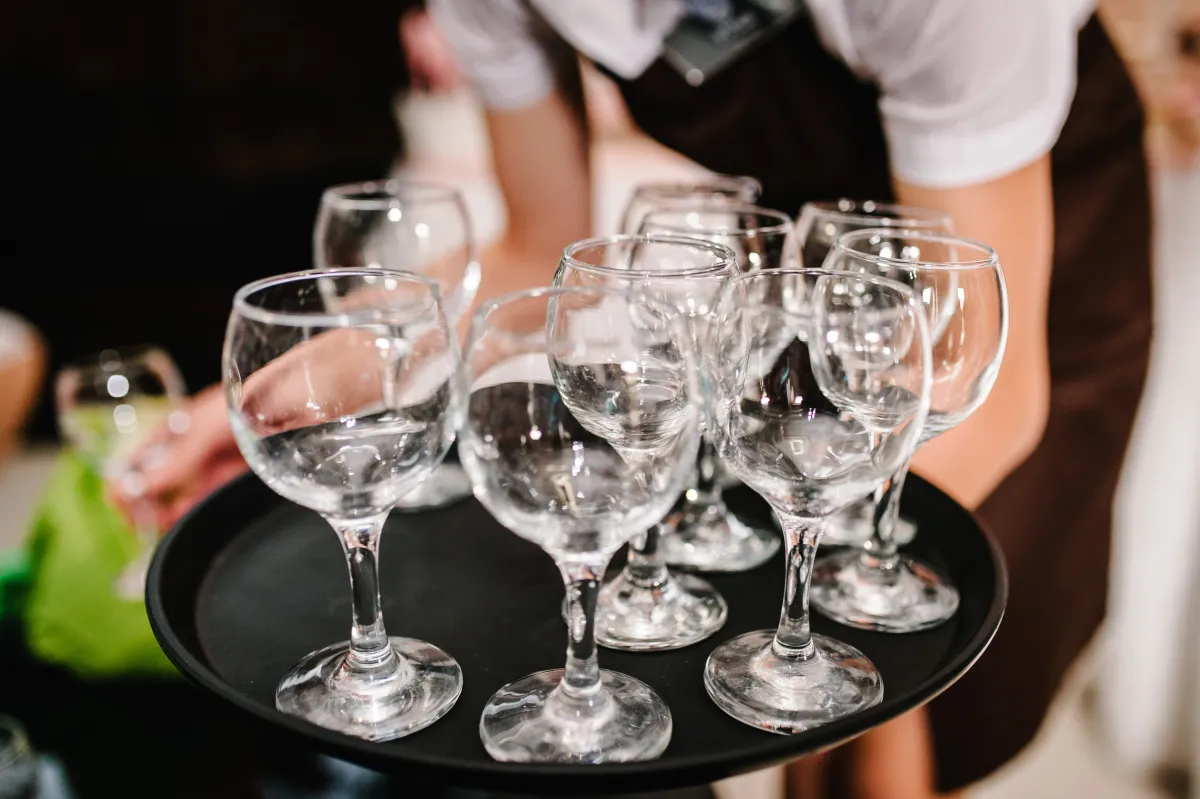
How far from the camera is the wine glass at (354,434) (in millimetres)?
546

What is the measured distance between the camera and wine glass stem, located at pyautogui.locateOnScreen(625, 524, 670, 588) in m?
0.68

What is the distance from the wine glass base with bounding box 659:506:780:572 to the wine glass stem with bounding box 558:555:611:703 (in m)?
0.16

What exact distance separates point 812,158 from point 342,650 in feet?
2.45

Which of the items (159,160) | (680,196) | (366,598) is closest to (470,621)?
(366,598)

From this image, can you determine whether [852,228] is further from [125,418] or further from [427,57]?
[427,57]

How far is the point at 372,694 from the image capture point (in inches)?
22.6

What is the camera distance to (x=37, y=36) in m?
2.74

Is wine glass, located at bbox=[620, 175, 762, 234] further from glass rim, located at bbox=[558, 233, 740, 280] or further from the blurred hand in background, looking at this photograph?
the blurred hand in background

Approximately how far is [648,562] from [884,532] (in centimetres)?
18

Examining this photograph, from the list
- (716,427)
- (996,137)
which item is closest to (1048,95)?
(996,137)

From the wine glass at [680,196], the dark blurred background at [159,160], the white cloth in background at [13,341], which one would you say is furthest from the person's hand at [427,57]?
the wine glass at [680,196]

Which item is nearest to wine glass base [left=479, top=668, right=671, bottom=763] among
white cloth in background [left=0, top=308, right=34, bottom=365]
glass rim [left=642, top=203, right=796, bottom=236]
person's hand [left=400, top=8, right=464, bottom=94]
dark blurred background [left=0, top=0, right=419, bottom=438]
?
glass rim [left=642, top=203, right=796, bottom=236]

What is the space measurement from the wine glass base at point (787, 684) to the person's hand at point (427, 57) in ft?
8.34

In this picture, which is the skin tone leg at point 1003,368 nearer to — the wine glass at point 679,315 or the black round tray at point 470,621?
the black round tray at point 470,621
